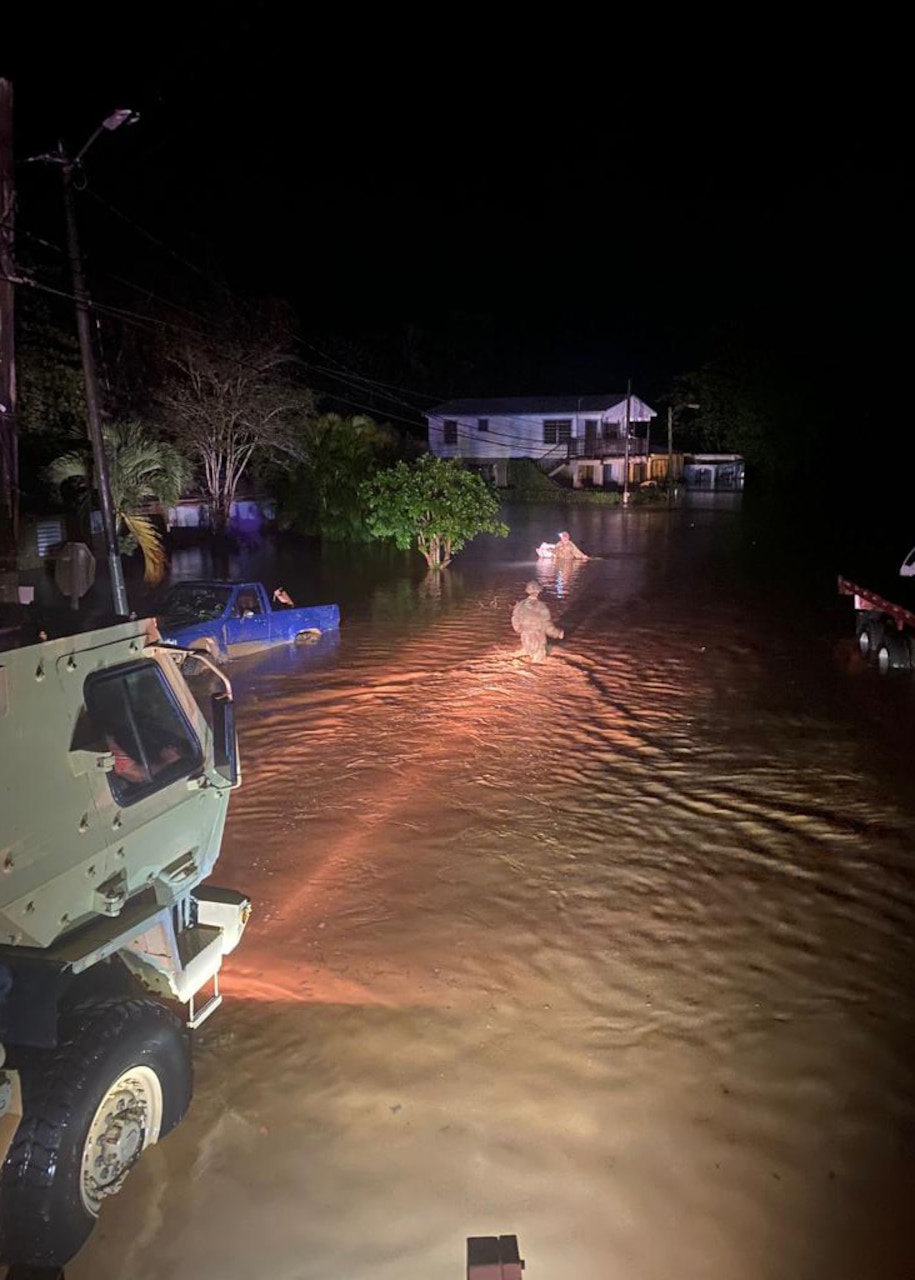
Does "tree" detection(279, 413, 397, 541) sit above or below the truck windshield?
above

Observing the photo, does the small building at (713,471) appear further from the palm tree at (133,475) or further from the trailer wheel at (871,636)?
the trailer wheel at (871,636)

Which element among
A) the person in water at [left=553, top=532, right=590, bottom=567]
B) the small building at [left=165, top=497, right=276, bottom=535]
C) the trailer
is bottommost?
the trailer

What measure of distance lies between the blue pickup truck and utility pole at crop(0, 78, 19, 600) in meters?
3.87

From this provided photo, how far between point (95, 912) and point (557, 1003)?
315 centimetres

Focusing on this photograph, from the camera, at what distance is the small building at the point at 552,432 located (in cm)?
5947

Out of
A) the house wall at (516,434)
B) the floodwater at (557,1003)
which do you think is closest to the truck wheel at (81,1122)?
the floodwater at (557,1003)

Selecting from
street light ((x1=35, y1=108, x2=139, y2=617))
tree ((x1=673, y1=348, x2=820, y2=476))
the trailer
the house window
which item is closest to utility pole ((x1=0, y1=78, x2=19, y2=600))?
street light ((x1=35, y1=108, x2=139, y2=617))

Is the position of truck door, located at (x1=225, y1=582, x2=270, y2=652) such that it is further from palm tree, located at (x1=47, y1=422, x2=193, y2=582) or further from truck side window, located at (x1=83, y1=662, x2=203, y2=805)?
truck side window, located at (x1=83, y1=662, x2=203, y2=805)

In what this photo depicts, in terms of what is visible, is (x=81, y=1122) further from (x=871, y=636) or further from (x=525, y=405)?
(x=525, y=405)

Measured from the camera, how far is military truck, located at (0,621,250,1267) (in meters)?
3.65

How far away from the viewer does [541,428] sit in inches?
2402

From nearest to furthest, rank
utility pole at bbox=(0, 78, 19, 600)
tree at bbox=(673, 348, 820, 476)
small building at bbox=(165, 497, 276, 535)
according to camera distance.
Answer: utility pole at bbox=(0, 78, 19, 600) → small building at bbox=(165, 497, 276, 535) → tree at bbox=(673, 348, 820, 476)

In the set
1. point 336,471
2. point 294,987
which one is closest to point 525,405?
point 336,471

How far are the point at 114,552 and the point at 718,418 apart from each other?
6402cm
